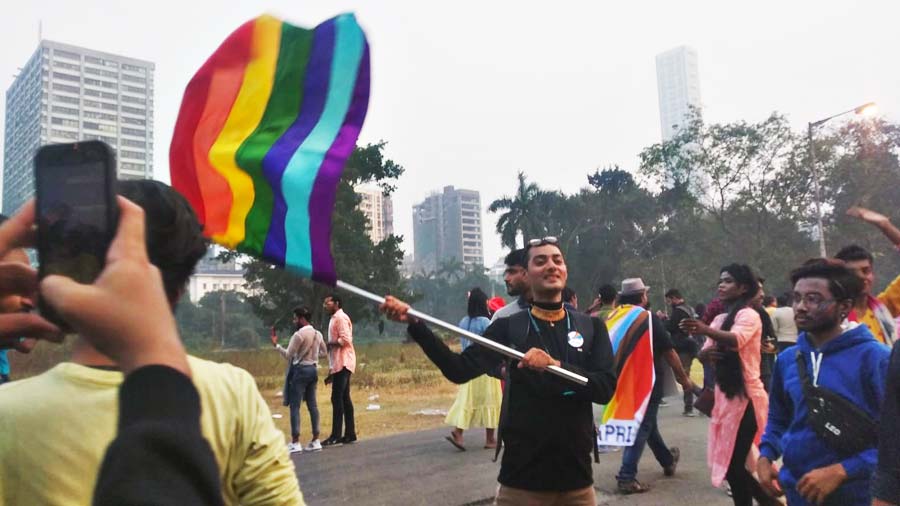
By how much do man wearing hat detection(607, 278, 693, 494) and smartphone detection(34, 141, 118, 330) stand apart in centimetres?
502

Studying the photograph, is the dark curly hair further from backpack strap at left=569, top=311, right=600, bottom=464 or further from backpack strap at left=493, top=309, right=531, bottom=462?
backpack strap at left=569, top=311, right=600, bottom=464

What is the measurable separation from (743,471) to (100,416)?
469cm

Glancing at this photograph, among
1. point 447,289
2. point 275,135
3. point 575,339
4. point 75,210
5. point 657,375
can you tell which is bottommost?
point 657,375

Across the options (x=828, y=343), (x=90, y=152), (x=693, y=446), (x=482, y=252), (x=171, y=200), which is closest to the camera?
(x=90, y=152)

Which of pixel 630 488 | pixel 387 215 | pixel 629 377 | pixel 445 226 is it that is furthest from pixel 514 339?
pixel 445 226

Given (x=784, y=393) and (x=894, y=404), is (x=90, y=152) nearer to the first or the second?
(x=894, y=404)

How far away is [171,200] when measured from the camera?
1.22 metres

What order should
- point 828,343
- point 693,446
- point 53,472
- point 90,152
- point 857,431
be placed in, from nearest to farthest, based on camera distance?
1. point 90,152
2. point 53,472
3. point 857,431
4. point 828,343
5. point 693,446

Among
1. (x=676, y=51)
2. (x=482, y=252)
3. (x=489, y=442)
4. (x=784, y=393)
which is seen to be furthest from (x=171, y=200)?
(x=676, y=51)

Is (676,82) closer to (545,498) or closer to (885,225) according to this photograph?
(885,225)

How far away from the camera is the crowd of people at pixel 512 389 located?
716 mm

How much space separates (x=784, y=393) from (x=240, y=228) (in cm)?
268

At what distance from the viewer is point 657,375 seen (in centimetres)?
667

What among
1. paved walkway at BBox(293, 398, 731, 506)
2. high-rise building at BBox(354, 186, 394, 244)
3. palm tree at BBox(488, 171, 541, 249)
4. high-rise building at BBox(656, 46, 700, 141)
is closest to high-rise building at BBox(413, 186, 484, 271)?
high-rise building at BBox(354, 186, 394, 244)
